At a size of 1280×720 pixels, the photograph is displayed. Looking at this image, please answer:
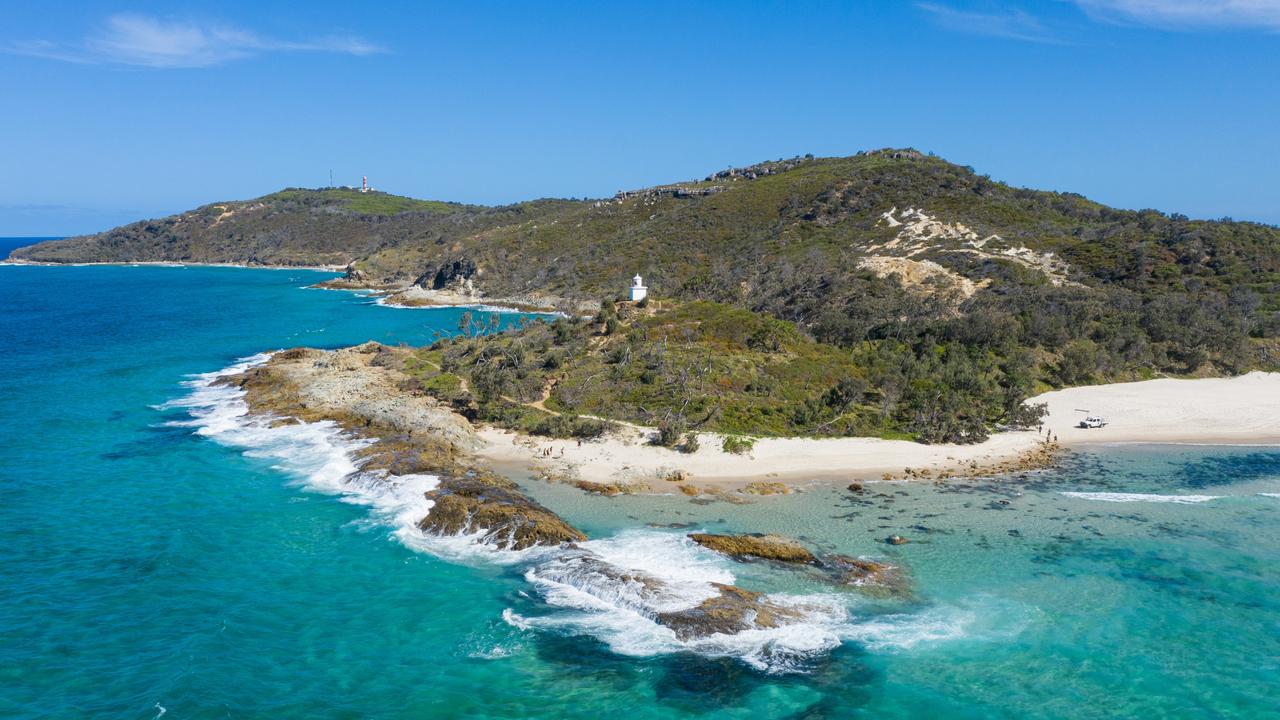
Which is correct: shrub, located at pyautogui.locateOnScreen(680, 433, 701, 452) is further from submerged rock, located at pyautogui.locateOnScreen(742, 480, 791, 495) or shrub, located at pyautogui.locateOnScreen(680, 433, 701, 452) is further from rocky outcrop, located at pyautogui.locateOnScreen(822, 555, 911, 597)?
rocky outcrop, located at pyautogui.locateOnScreen(822, 555, 911, 597)

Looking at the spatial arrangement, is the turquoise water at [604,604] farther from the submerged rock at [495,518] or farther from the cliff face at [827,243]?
the cliff face at [827,243]

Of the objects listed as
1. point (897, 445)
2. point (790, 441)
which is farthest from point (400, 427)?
point (897, 445)

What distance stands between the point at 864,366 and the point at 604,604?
26.0 meters

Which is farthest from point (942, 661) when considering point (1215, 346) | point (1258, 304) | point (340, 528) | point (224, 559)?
point (1258, 304)

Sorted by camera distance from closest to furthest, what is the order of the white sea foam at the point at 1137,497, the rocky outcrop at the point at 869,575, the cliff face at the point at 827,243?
the rocky outcrop at the point at 869,575 → the white sea foam at the point at 1137,497 → the cliff face at the point at 827,243

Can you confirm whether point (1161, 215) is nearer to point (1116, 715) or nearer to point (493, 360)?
point (493, 360)

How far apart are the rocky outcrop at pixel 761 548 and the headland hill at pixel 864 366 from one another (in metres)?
4.81

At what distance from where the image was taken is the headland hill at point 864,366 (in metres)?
32.1

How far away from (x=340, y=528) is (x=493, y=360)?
1990cm

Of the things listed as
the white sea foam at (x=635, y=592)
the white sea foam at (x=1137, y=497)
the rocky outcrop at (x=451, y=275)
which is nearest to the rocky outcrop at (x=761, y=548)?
the white sea foam at (x=635, y=592)

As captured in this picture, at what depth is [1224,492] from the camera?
28.2m

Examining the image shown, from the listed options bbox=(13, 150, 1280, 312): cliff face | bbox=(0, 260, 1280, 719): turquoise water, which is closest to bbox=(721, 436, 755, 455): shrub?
bbox=(0, 260, 1280, 719): turquoise water

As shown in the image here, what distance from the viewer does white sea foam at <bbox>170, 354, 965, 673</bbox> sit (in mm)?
17734

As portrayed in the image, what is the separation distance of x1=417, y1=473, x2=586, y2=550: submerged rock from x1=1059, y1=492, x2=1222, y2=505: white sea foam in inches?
770
